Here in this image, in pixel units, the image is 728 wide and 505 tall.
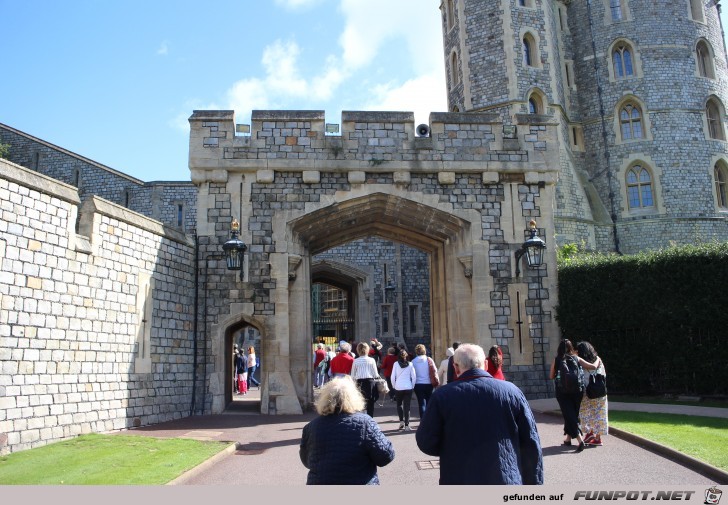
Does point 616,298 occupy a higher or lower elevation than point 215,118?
lower

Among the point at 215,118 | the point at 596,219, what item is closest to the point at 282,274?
the point at 215,118

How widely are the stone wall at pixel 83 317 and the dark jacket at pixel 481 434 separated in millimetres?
5884

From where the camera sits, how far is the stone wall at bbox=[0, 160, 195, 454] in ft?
24.0

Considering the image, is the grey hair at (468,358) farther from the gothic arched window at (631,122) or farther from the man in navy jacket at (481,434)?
the gothic arched window at (631,122)

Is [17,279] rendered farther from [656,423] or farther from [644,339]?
[644,339]

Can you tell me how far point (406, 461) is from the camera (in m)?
6.81

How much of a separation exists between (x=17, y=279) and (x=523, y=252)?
889 cm

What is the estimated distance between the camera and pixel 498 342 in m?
12.4

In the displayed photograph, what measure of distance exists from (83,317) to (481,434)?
6981 millimetres

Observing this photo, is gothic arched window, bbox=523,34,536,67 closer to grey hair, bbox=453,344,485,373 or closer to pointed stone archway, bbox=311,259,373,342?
pointed stone archway, bbox=311,259,373,342

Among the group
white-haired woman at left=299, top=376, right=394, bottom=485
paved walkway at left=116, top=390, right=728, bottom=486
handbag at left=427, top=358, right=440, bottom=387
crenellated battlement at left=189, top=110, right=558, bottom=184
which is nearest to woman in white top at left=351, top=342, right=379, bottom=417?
paved walkway at left=116, top=390, right=728, bottom=486

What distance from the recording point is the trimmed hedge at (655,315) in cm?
1134

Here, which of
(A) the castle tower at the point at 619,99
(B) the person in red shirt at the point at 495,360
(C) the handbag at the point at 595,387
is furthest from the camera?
(A) the castle tower at the point at 619,99

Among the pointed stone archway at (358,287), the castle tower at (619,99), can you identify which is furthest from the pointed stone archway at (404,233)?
the castle tower at (619,99)
